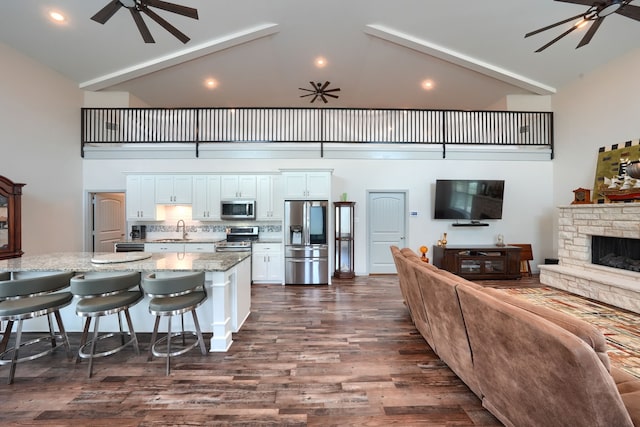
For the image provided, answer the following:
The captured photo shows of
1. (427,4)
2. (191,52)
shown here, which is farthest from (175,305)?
(427,4)

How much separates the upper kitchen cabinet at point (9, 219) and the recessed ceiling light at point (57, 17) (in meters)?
2.66

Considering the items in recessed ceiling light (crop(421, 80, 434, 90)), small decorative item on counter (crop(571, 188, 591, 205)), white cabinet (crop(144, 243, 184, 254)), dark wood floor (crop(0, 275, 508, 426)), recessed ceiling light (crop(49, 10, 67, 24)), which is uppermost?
recessed ceiling light (crop(421, 80, 434, 90))

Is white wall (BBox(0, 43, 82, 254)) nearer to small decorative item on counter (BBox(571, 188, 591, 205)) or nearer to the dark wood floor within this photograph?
the dark wood floor

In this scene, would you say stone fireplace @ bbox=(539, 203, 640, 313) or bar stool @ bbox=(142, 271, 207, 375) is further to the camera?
stone fireplace @ bbox=(539, 203, 640, 313)

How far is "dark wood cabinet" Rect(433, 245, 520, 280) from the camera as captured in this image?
5.59 metres

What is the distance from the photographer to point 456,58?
5.73m

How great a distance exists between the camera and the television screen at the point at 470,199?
592 centimetres

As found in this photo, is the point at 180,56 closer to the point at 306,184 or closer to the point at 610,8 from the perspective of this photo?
the point at 306,184

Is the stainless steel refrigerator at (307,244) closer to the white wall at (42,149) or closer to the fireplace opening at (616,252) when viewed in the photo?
the white wall at (42,149)

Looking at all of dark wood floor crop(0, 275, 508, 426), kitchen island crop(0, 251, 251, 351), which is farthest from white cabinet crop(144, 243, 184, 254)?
dark wood floor crop(0, 275, 508, 426)

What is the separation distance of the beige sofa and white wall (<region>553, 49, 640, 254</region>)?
5347 mm

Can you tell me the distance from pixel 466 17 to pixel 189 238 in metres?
6.94

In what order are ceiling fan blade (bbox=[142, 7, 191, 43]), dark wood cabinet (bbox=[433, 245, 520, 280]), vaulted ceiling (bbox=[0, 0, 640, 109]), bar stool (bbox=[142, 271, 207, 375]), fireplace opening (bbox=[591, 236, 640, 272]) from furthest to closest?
1. dark wood cabinet (bbox=[433, 245, 520, 280])
2. vaulted ceiling (bbox=[0, 0, 640, 109])
3. fireplace opening (bbox=[591, 236, 640, 272])
4. ceiling fan blade (bbox=[142, 7, 191, 43])
5. bar stool (bbox=[142, 271, 207, 375])

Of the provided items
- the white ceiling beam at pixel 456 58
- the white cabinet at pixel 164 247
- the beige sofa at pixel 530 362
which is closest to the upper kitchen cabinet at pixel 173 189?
the white cabinet at pixel 164 247
